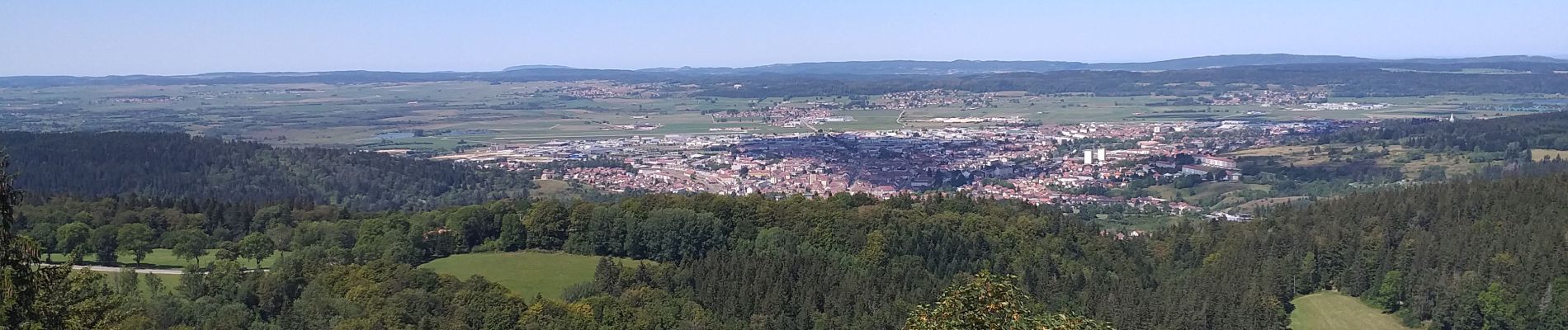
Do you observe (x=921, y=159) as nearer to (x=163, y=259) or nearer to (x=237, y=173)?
(x=237, y=173)

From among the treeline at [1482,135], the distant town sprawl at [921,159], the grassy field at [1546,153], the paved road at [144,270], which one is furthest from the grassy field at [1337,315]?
the treeline at [1482,135]

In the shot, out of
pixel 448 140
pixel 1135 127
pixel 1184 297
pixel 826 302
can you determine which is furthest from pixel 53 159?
pixel 1135 127

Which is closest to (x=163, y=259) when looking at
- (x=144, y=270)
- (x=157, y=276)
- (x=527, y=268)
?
(x=144, y=270)

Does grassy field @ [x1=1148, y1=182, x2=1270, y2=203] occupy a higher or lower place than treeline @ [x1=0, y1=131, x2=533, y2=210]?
lower

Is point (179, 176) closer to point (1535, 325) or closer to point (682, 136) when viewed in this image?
point (682, 136)

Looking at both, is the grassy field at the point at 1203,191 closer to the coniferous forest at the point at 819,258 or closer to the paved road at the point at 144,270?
the coniferous forest at the point at 819,258

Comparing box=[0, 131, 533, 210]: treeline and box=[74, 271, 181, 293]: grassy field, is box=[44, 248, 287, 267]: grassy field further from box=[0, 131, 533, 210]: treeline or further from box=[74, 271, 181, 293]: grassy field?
box=[0, 131, 533, 210]: treeline

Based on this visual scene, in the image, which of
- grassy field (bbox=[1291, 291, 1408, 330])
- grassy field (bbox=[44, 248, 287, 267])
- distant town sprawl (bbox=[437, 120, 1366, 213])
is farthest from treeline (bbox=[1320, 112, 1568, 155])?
grassy field (bbox=[44, 248, 287, 267])
